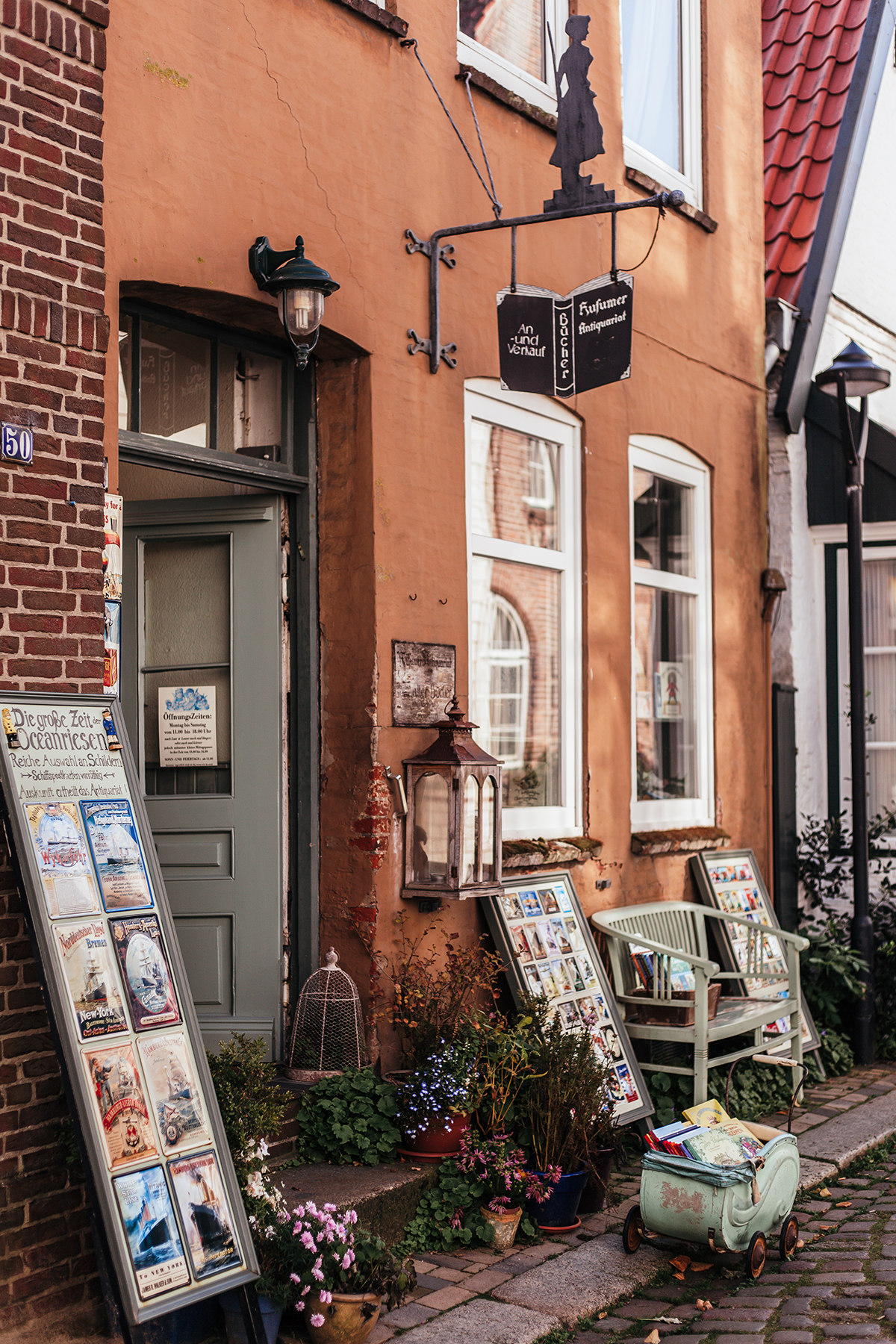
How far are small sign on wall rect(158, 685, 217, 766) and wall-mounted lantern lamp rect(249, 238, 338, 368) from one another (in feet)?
4.87

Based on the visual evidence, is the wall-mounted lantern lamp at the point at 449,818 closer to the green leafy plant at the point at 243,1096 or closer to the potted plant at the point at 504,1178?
the potted plant at the point at 504,1178

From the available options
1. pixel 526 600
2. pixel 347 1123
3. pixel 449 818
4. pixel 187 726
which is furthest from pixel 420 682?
pixel 347 1123

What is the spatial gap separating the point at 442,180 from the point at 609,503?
195 cm

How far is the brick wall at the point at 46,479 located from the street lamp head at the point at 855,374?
504 centimetres

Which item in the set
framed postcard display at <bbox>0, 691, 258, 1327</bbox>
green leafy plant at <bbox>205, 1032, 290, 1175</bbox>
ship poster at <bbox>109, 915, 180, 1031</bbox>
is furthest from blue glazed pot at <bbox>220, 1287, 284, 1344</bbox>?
ship poster at <bbox>109, 915, 180, 1031</bbox>

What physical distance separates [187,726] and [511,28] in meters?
3.80

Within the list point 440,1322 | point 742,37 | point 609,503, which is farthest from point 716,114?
point 440,1322

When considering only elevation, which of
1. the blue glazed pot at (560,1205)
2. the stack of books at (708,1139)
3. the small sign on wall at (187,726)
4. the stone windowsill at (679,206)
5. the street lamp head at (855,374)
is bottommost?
the blue glazed pot at (560,1205)

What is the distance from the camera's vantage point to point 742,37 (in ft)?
29.3

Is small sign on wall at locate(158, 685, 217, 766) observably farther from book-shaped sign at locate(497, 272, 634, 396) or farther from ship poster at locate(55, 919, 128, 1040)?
ship poster at locate(55, 919, 128, 1040)

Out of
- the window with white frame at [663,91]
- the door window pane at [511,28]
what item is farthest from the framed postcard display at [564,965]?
the window with white frame at [663,91]

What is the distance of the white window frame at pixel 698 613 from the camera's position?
313 inches

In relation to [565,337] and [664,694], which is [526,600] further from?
[664,694]

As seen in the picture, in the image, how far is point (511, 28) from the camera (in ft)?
22.3
